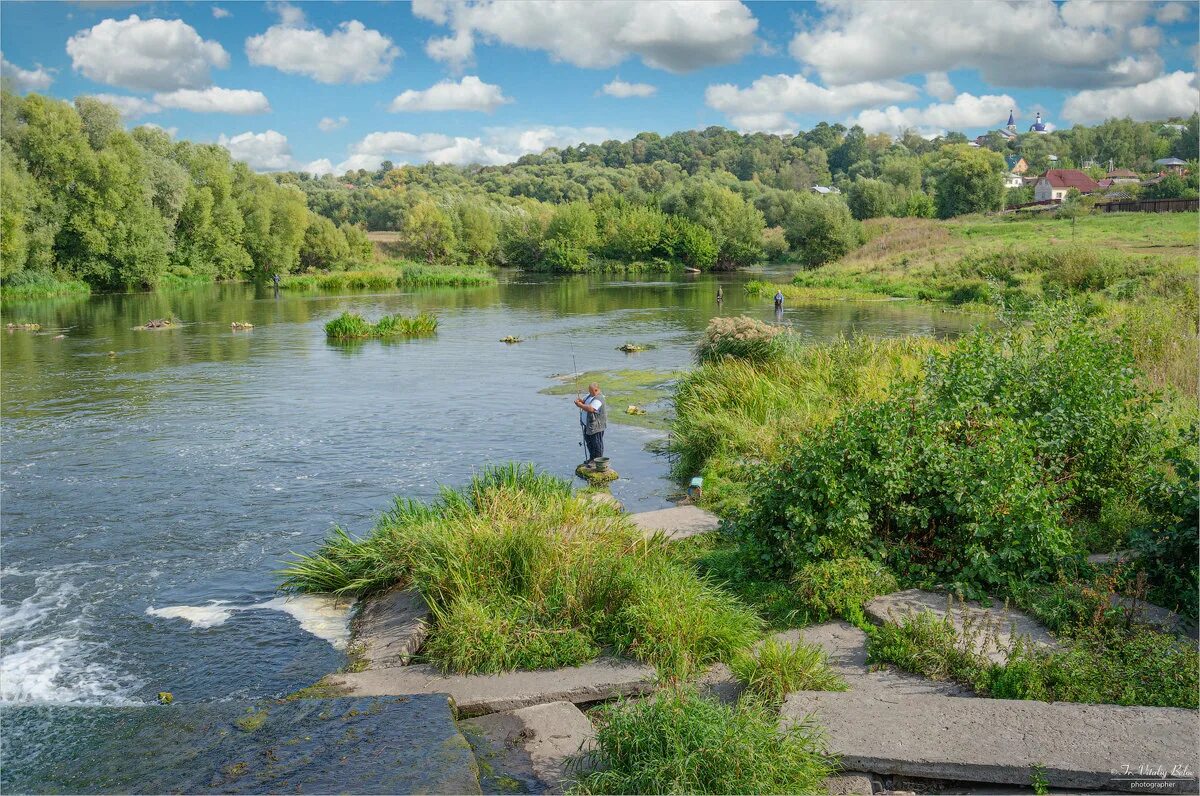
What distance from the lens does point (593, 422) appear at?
16.5 meters

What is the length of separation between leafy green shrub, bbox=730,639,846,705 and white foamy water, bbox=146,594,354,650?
4.85 meters

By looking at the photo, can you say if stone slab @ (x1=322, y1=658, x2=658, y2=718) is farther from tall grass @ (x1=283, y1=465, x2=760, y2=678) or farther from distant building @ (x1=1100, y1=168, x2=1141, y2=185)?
distant building @ (x1=1100, y1=168, x2=1141, y2=185)

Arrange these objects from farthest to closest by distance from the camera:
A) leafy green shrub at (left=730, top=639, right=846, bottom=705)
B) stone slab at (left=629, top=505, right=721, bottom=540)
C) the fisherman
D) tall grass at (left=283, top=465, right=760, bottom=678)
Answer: the fisherman
stone slab at (left=629, top=505, right=721, bottom=540)
tall grass at (left=283, top=465, right=760, bottom=678)
leafy green shrub at (left=730, top=639, right=846, bottom=705)

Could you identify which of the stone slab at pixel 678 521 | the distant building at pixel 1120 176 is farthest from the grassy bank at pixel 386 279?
the distant building at pixel 1120 176

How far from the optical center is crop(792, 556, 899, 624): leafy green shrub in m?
8.66

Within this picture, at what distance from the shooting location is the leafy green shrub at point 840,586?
8.66 meters

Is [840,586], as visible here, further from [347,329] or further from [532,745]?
[347,329]

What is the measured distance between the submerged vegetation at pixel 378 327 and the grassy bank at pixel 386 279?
3438 centimetres

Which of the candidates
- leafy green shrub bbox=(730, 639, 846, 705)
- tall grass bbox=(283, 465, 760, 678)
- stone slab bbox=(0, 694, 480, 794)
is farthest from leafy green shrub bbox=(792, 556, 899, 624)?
stone slab bbox=(0, 694, 480, 794)

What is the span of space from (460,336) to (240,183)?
2151 inches

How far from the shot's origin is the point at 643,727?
247 inches

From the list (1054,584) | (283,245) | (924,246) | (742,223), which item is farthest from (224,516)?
(742,223)

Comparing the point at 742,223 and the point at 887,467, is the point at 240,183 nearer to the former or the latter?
the point at 742,223

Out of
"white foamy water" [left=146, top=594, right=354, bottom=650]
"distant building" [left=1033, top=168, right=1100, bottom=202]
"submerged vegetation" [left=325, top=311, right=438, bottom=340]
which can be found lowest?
"white foamy water" [left=146, top=594, right=354, bottom=650]
